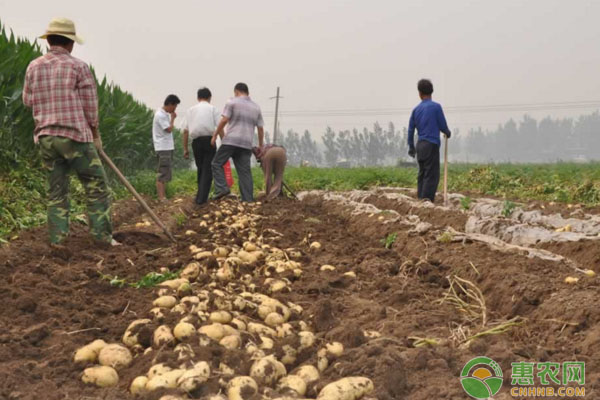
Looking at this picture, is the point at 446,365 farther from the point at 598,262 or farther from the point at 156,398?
the point at 598,262

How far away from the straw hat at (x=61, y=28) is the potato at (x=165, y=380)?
11.3 ft

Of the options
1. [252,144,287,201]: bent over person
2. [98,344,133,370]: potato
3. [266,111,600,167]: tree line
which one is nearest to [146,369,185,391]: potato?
[98,344,133,370]: potato

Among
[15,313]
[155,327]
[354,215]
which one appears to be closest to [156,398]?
[155,327]

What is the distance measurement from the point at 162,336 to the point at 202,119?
257 inches

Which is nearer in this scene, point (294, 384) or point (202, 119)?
point (294, 384)

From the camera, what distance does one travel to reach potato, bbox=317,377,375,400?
6.04 feet

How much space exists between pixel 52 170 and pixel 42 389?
3.07 meters

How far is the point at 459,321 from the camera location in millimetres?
2918

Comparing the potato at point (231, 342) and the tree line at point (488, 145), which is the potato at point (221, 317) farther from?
the tree line at point (488, 145)

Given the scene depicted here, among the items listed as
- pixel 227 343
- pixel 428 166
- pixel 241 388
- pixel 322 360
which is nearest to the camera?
pixel 241 388

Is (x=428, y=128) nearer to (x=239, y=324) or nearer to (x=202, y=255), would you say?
(x=202, y=255)

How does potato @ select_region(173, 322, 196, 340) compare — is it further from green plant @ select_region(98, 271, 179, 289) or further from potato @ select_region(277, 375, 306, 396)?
green plant @ select_region(98, 271, 179, 289)

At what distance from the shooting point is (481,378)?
198cm

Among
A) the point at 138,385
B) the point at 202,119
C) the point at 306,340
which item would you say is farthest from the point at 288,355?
the point at 202,119
